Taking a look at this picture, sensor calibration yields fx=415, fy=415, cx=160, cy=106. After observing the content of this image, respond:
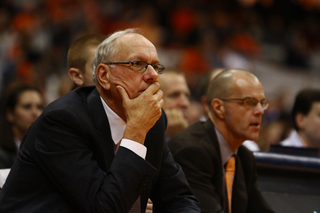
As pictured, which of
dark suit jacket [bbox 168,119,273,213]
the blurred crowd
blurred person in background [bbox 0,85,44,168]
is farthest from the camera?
the blurred crowd

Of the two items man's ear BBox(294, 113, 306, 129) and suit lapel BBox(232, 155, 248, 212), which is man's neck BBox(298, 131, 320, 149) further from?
suit lapel BBox(232, 155, 248, 212)

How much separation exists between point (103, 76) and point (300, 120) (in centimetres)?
261

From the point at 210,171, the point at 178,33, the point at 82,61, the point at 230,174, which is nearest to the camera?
the point at 210,171

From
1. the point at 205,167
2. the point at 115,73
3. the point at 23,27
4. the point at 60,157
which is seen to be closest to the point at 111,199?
the point at 60,157

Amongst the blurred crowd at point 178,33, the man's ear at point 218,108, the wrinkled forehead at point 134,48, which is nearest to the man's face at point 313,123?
the man's ear at point 218,108

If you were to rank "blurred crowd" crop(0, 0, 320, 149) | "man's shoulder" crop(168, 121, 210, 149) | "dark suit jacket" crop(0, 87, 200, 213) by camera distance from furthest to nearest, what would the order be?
"blurred crowd" crop(0, 0, 320, 149), "man's shoulder" crop(168, 121, 210, 149), "dark suit jacket" crop(0, 87, 200, 213)

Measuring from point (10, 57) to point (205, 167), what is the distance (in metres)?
5.58

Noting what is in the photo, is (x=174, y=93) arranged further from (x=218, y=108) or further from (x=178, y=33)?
(x=178, y=33)

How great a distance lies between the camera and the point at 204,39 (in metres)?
8.38

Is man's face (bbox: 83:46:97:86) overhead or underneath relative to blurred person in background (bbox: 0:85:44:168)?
overhead

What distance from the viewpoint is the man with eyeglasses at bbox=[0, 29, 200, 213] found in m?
1.70

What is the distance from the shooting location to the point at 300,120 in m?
3.99

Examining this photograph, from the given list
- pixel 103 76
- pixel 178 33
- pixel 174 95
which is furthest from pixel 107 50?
pixel 178 33

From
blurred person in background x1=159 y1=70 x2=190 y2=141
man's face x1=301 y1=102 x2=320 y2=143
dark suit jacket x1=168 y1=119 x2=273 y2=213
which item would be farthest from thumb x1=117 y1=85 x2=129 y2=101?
man's face x1=301 y1=102 x2=320 y2=143
